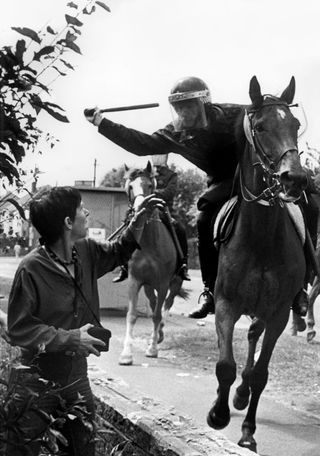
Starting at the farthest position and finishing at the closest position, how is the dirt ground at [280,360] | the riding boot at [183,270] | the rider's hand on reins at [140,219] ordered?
the riding boot at [183,270] < the dirt ground at [280,360] < the rider's hand on reins at [140,219]

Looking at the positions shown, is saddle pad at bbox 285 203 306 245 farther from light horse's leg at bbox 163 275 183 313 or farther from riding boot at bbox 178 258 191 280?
light horse's leg at bbox 163 275 183 313

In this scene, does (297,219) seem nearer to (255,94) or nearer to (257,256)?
(257,256)

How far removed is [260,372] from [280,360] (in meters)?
4.06

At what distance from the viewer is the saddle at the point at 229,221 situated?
633 cm

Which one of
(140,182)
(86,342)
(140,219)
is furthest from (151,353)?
(86,342)

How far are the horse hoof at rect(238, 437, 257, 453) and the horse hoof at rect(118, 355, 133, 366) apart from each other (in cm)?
441

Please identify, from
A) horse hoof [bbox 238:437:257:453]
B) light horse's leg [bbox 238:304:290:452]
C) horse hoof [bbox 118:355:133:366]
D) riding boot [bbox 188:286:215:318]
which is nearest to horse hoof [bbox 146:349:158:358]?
horse hoof [bbox 118:355:133:366]

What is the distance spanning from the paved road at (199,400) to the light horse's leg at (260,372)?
0.73 ft

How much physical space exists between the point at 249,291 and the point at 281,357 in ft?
15.8

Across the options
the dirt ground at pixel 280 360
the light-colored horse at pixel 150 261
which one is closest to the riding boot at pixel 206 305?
the dirt ground at pixel 280 360

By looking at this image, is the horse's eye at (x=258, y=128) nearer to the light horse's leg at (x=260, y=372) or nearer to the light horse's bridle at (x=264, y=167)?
the light horse's bridle at (x=264, y=167)

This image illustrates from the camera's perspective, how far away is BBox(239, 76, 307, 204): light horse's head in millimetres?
5305

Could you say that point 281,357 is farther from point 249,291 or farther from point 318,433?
point 249,291

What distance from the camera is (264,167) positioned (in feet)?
18.6
